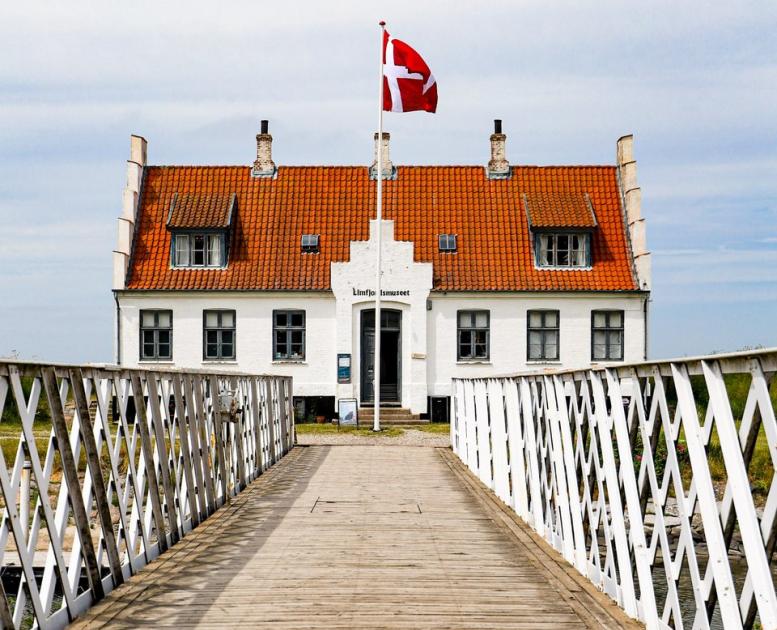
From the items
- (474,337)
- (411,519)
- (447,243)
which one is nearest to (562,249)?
(447,243)

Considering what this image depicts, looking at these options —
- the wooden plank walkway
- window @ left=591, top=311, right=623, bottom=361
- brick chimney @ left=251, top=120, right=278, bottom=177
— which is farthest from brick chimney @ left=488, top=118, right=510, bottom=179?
the wooden plank walkway

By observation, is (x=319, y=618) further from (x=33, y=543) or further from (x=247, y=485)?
(x=247, y=485)

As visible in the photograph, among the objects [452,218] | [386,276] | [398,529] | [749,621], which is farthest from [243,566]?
[452,218]

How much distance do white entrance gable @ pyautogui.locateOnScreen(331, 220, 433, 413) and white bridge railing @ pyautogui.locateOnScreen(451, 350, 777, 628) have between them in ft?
63.5

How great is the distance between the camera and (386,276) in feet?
101

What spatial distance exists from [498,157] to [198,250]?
32.3ft

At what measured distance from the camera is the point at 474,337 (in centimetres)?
3117

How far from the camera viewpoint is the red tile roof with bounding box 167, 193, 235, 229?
103 feet

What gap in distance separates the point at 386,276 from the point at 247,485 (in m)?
17.6

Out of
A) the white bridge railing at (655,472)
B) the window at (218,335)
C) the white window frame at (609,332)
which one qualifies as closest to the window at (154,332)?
the window at (218,335)

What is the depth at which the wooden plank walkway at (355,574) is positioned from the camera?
6141mm

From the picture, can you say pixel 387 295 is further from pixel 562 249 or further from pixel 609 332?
pixel 609 332

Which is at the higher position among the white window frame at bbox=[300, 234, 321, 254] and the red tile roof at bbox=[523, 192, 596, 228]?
the red tile roof at bbox=[523, 192, 596, 228]

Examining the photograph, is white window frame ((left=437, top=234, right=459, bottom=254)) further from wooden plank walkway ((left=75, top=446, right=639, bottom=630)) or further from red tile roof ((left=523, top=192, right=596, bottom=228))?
wooden plank walkway ((left=75, top=446, right=639, bottom=630))
